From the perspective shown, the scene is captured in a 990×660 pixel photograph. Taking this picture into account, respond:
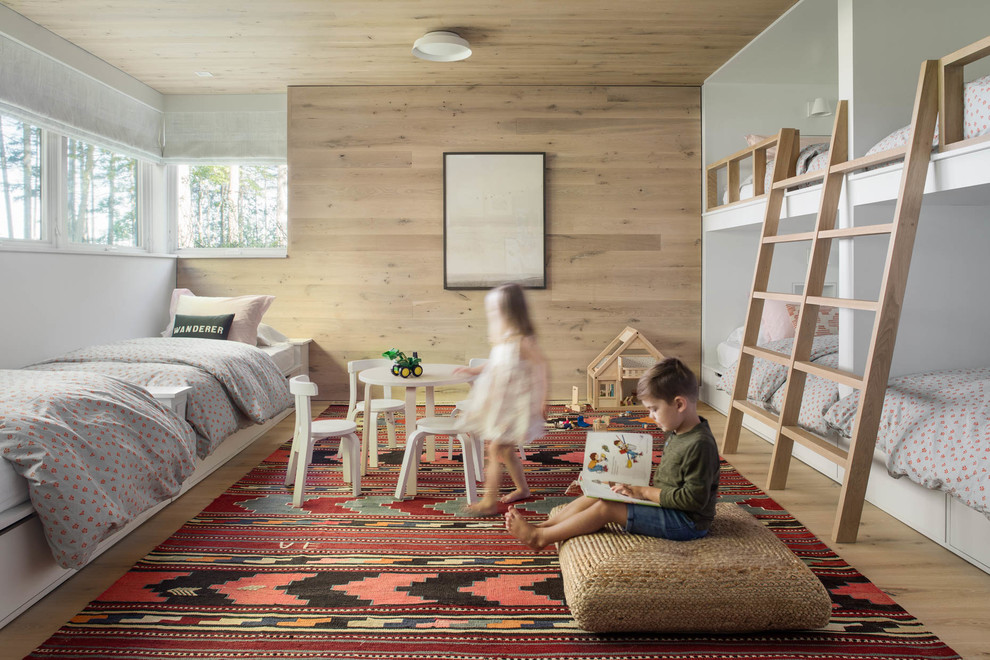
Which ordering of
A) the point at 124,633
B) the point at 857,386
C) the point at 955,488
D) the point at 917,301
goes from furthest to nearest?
the point at 917,301, the point at 857,386, the point at 955,488, the point at 124,633

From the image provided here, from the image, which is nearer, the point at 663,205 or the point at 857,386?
the point at 857,386

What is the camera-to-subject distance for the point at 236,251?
5.47m

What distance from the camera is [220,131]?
536cm

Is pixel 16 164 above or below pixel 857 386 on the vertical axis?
above

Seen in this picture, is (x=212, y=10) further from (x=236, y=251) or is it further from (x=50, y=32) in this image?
(x=236, y=251)

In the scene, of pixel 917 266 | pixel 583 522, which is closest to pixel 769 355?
pixel 917 266

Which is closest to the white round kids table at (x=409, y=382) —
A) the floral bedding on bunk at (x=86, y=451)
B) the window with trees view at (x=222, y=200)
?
the floral bedding on bunk at (x=86, y=451)

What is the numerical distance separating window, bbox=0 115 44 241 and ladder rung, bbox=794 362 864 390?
13.1 ft

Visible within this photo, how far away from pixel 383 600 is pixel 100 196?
3863 millimetres

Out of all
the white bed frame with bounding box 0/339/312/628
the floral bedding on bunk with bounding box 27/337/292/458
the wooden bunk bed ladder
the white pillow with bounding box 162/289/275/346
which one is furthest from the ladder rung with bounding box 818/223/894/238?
the white pillow with bounding box 162/289/275/346

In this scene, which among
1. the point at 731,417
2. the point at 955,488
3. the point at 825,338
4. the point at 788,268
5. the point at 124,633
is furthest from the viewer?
the point at 788,268

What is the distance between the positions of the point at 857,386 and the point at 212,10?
359 cm

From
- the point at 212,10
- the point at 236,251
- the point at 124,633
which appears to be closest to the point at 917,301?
the point at 124,633

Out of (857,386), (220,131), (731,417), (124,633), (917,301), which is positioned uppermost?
(220,131)
